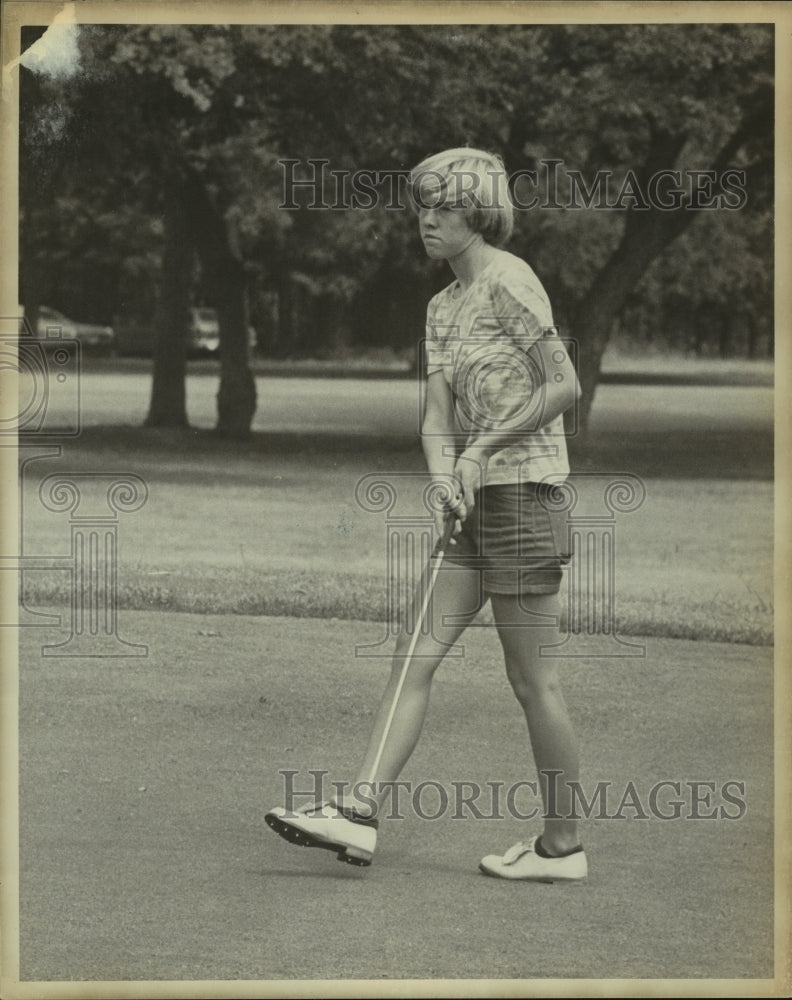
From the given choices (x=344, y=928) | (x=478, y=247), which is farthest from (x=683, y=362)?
(x=344, y=928)

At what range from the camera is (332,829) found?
5.84m

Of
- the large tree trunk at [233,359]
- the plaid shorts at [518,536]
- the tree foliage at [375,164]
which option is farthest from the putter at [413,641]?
the large tree trunk at [233,359]

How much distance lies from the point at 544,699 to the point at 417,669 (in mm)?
441

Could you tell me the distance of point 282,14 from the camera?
6457mm

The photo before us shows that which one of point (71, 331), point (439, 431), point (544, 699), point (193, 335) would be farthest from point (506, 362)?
point (193, 335)

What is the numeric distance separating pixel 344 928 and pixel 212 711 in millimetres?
1903

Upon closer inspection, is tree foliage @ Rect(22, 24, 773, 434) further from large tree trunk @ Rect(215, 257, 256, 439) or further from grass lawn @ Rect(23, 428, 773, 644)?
grass lawn @ Rect(23, 428, 773, 644)

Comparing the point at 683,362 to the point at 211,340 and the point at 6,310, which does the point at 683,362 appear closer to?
the point at 211,340

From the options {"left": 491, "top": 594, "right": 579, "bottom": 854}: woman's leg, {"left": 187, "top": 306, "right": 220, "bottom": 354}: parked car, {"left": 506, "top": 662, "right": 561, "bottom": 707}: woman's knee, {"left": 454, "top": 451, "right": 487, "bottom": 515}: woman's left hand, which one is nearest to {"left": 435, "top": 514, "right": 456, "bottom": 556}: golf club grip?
{"left": 454, "top": 451, "right": 487, "bottom": 515}: woman's left hand

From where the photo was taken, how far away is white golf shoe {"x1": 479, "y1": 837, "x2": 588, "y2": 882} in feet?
19.4

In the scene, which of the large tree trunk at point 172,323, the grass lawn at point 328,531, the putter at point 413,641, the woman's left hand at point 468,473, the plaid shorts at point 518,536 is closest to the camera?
the woman's left hand at point 468,473

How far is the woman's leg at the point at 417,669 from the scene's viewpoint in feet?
19.3

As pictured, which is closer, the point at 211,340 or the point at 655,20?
the point at 655,20

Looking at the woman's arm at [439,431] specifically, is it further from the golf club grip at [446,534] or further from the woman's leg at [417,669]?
the woman's leg at [417,669]
